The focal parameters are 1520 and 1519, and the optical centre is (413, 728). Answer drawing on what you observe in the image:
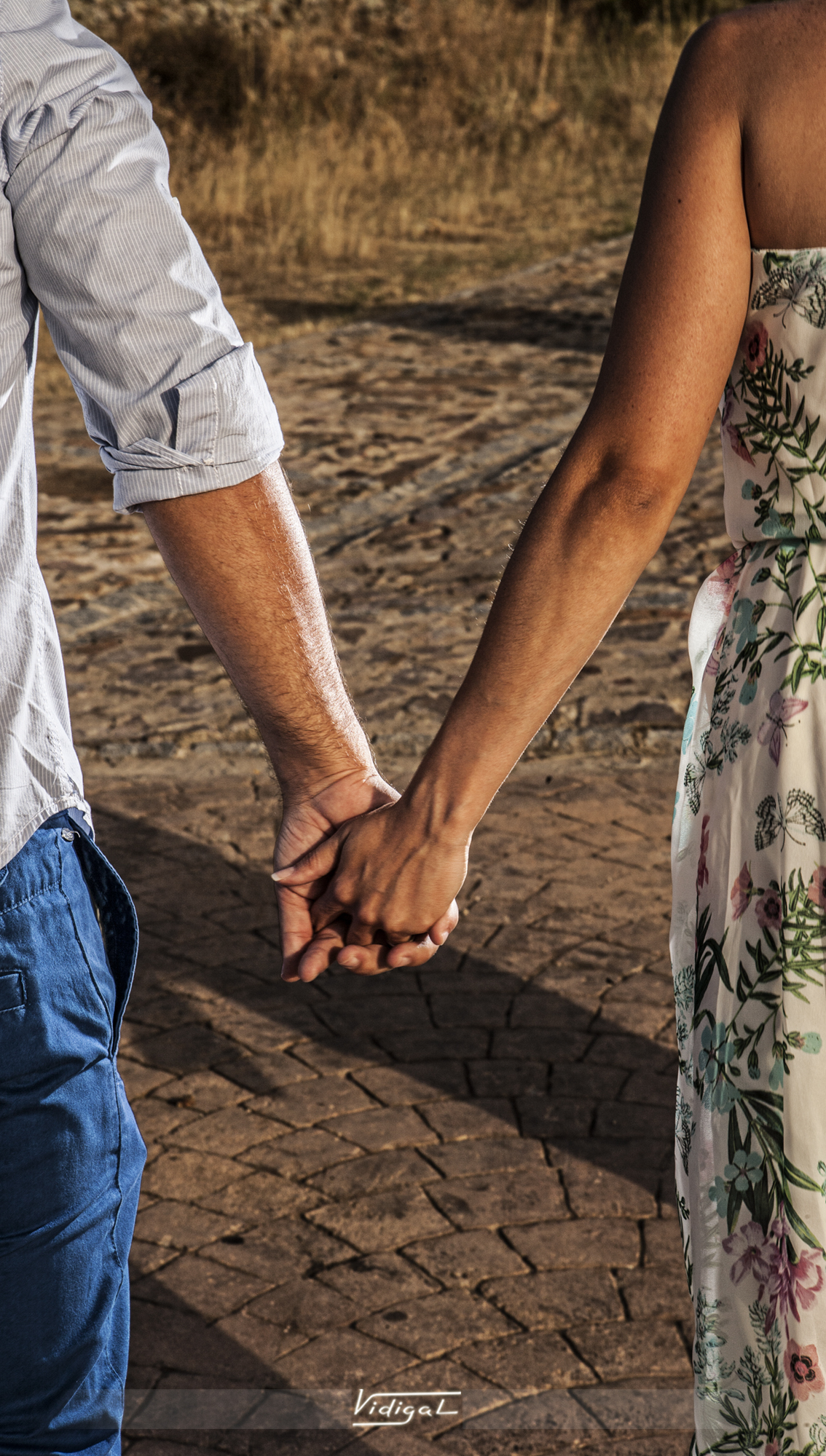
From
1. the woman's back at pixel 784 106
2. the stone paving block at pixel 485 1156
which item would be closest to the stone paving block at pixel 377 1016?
the stone paving block at pixel 485 1156

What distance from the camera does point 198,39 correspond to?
832 inches

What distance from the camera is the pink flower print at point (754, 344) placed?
160 cm

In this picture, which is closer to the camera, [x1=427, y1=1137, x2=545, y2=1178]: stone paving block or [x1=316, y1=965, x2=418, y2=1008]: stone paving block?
[x1=427, y1=1137, x2=545, y2=1178]: stone paving block

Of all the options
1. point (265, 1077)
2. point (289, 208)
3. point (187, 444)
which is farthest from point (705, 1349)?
→ point (289, 208)

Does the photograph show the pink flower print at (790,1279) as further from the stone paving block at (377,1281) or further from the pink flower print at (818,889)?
the stone paving block at (377,1281)

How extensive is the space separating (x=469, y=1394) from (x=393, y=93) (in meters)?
21.8

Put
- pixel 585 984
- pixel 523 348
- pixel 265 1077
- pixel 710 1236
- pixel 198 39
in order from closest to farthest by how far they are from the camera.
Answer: pixel 710 1236 → pixel 265 1077 → pixel 585 984 → pixel 523 348 → pixel 198 39

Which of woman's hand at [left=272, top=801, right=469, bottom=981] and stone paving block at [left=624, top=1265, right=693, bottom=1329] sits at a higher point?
woman's hand at [left=272, top=801, right=469, bottom=981]

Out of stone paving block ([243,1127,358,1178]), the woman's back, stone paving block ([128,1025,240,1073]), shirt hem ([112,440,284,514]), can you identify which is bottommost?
stone paving block ([128,1025,240,1073])

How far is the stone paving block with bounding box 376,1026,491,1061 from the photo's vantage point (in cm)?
374

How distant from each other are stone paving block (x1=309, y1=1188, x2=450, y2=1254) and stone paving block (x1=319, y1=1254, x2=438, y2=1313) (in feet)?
0.13

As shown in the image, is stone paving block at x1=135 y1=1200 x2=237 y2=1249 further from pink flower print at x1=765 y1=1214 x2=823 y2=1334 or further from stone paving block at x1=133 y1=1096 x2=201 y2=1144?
pink flower print at x1=765 y1=1214 x2=823 y2=1334

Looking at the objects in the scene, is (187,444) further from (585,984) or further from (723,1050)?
(585,984)

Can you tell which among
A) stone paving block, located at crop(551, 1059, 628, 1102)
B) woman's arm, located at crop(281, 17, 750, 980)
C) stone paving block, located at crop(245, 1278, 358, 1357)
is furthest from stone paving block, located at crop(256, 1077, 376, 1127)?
woman's arm, located at crop(281, 17, 750, 980)
